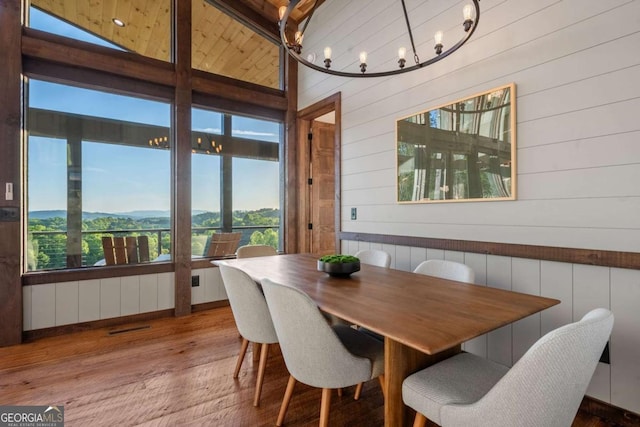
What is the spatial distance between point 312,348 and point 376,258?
1.46 metres

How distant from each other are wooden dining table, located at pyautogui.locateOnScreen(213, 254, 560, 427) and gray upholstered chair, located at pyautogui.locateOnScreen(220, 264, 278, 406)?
203 millimetres

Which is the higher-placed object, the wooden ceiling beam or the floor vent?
the wooden ceiling beam

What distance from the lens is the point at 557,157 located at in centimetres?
197

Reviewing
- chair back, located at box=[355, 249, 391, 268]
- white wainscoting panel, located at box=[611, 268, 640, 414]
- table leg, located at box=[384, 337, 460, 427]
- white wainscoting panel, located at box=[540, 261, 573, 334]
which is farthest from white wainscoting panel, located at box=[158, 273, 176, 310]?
white wainscoting panel, located at box=[611, 268, 640, 414]

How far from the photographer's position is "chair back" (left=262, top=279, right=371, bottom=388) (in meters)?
1.34

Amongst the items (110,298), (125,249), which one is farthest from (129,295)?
(125,249)

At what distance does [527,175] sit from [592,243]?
537mm

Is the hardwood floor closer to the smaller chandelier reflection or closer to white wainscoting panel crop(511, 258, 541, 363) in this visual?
white wainscoting panel crop(511, 258, 541, 363)

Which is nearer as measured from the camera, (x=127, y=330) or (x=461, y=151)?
(x=461, y=151)

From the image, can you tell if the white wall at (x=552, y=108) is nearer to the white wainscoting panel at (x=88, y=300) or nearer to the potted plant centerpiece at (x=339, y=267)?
the potted plant centerpiece at (x=339, y=267)

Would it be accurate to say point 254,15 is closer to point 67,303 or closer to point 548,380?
point 67,303

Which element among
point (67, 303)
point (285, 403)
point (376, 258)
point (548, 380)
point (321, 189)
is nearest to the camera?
point (548, 380)

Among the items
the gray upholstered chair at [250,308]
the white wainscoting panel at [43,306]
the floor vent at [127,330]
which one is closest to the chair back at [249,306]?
the gray upholstered chair at [250,308]

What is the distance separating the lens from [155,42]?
3484 mm
